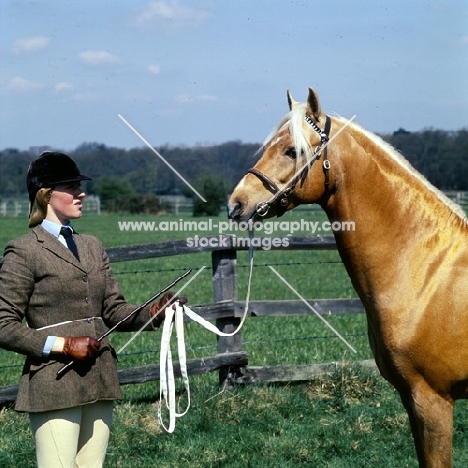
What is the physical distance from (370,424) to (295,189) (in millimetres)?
2652

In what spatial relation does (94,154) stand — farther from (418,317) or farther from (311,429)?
(418,317)

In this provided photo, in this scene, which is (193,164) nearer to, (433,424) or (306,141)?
(306,141)

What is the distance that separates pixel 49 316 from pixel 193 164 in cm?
929

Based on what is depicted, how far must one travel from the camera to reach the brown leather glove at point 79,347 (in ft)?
10.1

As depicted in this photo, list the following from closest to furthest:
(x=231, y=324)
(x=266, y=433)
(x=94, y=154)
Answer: (x=266, y=433), (x=231, y=324), (x=94, y=154)

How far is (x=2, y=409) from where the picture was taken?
18.5ft

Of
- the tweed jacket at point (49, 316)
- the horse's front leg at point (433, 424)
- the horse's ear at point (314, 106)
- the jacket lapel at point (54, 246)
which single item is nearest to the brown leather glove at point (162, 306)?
the tweed jacket at point (49, 316)

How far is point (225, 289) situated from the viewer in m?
6.58

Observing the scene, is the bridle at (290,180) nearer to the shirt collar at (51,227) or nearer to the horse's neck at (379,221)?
the horse's neck at (379,221)

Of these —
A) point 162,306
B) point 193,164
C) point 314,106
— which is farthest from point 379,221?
point 193,164

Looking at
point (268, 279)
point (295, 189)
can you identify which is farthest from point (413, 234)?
point (268, 279)

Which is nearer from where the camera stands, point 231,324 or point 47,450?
point 47,450

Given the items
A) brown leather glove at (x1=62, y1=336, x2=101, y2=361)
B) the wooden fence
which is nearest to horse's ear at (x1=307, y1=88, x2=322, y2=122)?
brown leather glove at (x1=62, y1=336, x2=101, y2=361)

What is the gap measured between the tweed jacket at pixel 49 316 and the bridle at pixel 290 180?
0.94m
